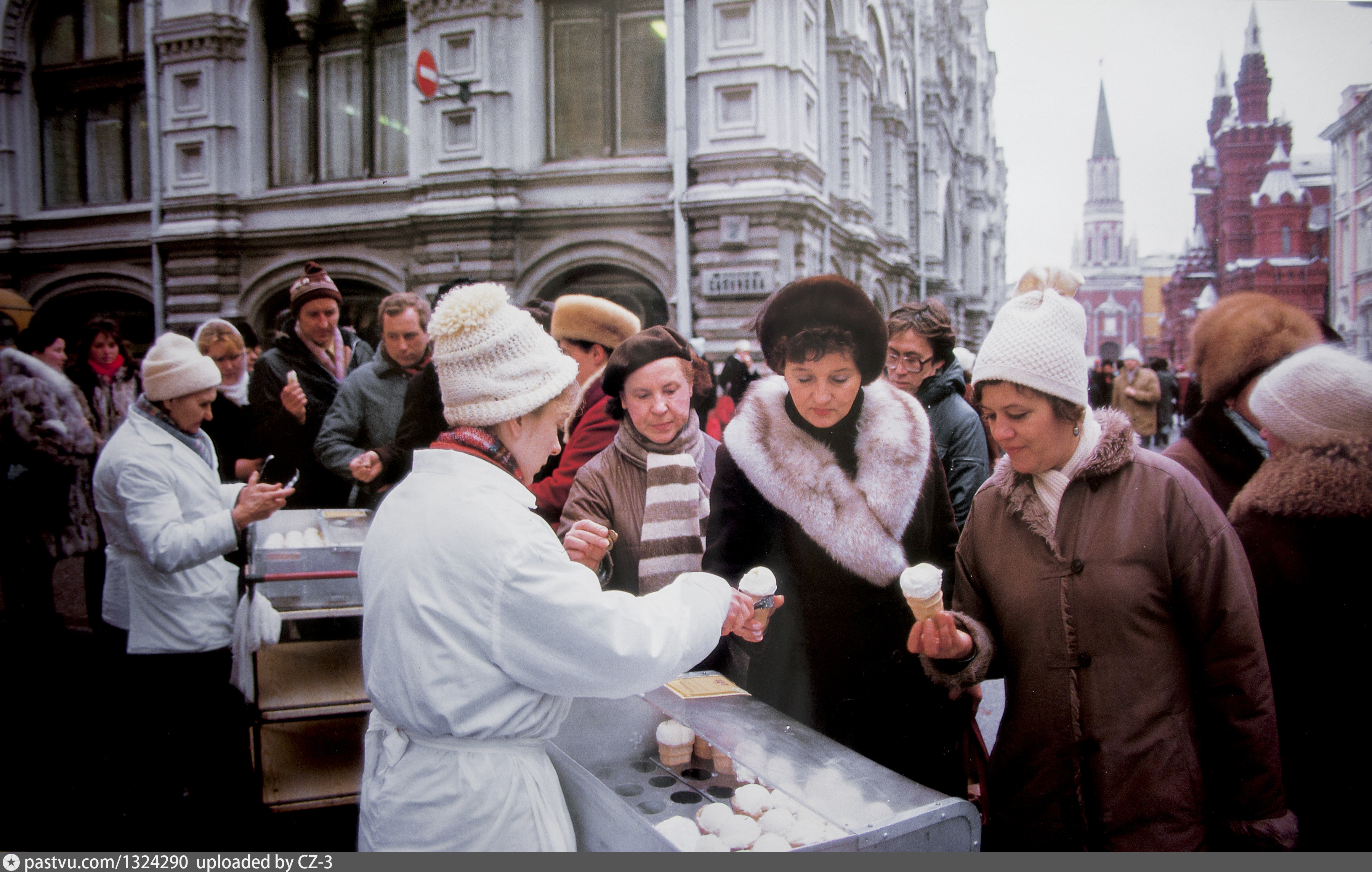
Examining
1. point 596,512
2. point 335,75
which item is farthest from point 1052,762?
point 335,75

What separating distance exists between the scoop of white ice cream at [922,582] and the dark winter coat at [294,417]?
3119 millimetres

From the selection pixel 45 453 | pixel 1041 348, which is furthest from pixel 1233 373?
pixel 45 453

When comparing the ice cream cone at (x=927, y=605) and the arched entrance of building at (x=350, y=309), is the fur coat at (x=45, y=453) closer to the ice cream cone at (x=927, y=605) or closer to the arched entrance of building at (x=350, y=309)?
the arched entrance of building at (x=350, y=309)

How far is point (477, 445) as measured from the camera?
135 centimetres

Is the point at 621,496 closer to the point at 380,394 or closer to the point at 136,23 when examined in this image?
the point at 380,394

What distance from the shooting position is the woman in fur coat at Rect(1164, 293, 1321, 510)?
199 cm

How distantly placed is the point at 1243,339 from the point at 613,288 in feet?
14.4

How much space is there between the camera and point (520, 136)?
4.80 meters

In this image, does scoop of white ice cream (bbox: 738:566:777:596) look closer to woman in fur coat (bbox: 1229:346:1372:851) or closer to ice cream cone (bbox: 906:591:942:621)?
ice cream cone (bbox: 906:591:942:621)

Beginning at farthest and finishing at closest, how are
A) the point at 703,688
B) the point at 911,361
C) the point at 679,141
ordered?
the point at 679,141, the point at 911,361, the point at 703,688

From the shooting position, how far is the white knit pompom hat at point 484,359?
1.34 meters

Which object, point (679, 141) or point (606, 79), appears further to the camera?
point (606, 79)

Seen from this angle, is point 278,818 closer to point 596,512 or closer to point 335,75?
point 596,512
